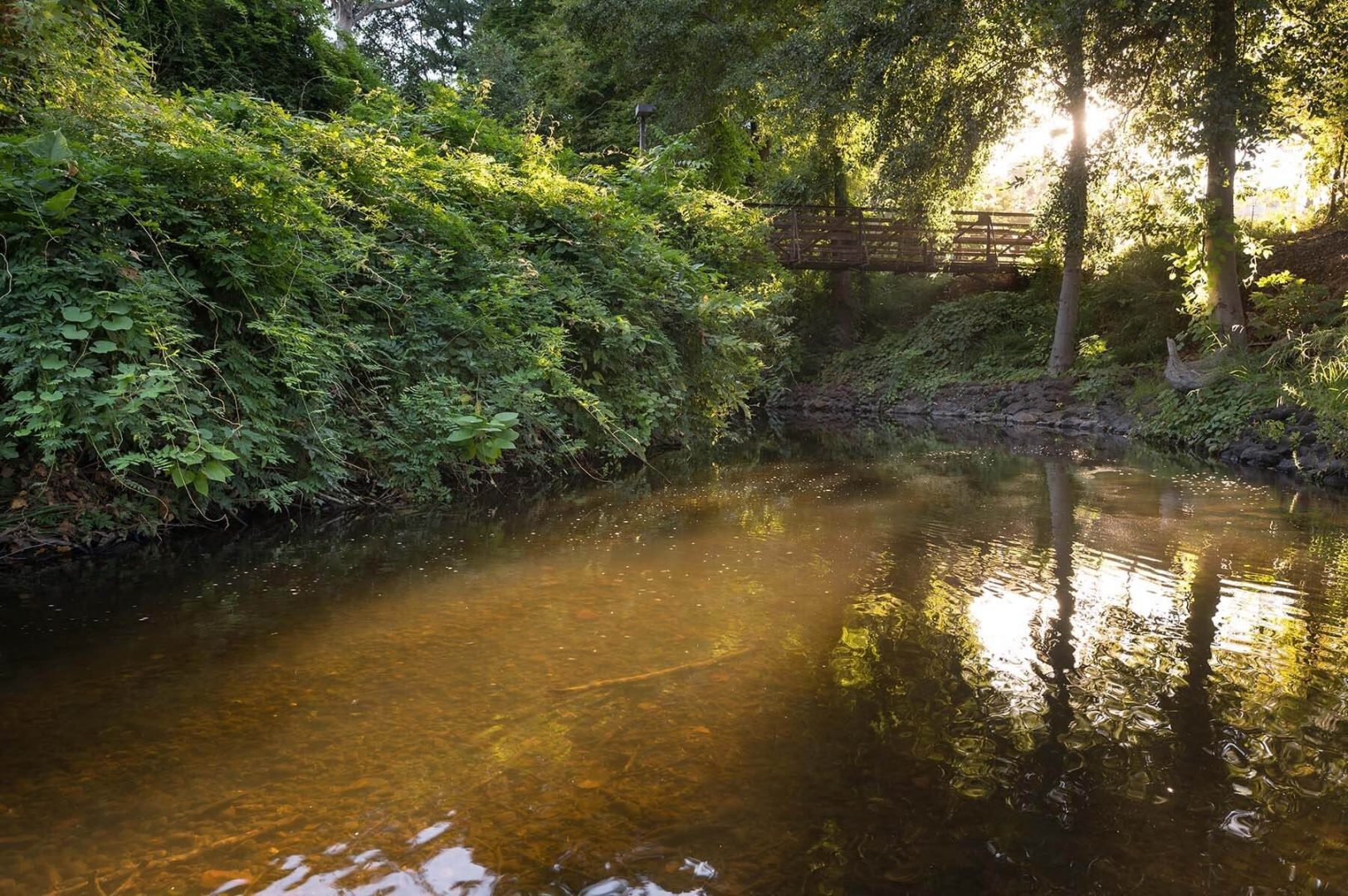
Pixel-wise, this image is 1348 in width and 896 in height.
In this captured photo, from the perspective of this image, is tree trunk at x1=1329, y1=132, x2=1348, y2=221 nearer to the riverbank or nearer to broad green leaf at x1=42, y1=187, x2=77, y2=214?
the riverbank

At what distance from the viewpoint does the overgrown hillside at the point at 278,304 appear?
4918mm

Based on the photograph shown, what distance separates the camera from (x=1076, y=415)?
16938 mm

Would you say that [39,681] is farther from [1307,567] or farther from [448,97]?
[448,97]

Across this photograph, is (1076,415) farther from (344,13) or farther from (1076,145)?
(344,13)

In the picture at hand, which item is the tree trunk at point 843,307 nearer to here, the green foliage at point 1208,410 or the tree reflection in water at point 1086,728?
the green foliage at point 1208,410

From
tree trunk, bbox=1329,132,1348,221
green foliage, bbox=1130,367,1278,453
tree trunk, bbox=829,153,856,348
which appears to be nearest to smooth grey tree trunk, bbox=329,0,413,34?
tree trunk, bbox=829,153,856,348

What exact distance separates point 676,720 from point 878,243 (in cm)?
2095

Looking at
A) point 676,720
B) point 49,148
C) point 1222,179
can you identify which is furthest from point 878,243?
point 676,720

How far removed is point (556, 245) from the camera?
9.16 m

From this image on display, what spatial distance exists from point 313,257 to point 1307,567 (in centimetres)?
683

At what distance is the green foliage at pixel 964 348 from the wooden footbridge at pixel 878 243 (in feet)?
Answer: 3.89

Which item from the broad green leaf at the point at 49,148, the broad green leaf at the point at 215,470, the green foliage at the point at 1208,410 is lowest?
the green foliage at the point at 1208,410

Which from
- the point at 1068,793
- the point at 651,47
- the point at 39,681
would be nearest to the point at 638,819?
the point at 1068,793

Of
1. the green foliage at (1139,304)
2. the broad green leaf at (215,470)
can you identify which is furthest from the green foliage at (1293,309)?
the broad green leaf at (215,470)
